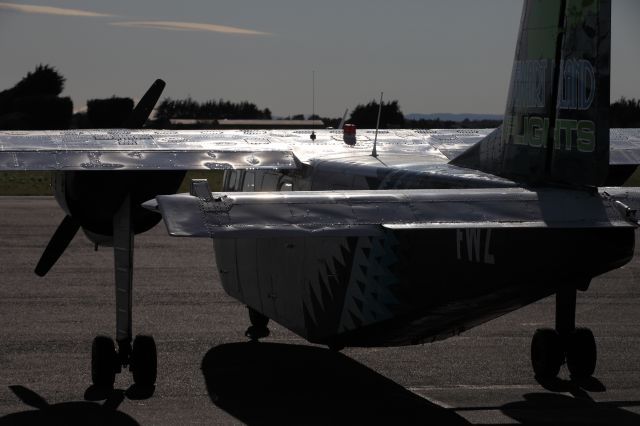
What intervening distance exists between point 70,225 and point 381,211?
24.4 feet

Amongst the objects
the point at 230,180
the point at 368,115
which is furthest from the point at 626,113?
the point at 230,180

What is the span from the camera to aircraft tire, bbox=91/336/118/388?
14797 millimetres

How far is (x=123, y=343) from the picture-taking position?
15227mm

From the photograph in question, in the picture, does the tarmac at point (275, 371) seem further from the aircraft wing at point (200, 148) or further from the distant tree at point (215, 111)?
the distant tree at point (215, 111)

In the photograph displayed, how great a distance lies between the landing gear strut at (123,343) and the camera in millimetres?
14820

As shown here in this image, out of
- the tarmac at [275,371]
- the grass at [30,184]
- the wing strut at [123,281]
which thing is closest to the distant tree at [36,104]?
the grass at [30,184]

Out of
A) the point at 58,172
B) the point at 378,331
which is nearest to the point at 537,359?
the point at 378,331

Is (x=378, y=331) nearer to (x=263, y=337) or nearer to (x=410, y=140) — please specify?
(x=263, y=337)

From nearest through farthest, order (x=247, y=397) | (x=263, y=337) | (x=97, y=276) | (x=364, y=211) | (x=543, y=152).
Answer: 1. (x=364, y=211)
2. (x=543, y=152)
3. (x=247, y=397)
4. (x=263, y=337)
5. (x=97, y=276)

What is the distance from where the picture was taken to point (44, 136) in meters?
16.2

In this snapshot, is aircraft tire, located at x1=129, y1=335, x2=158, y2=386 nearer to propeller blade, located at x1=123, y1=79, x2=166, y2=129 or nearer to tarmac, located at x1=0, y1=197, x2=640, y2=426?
tarmac, located at x1=0, y1=197, x2=640, y2=426

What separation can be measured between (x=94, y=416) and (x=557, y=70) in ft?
21.0

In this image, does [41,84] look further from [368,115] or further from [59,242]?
[59,242]

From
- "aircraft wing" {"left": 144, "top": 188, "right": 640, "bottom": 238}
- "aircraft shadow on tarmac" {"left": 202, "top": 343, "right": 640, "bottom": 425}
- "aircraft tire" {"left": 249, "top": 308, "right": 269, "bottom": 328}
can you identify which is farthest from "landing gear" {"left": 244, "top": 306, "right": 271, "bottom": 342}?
"aircraft wing" {"left": 144, "top": 188, "right": 640, "bottom": 238}
